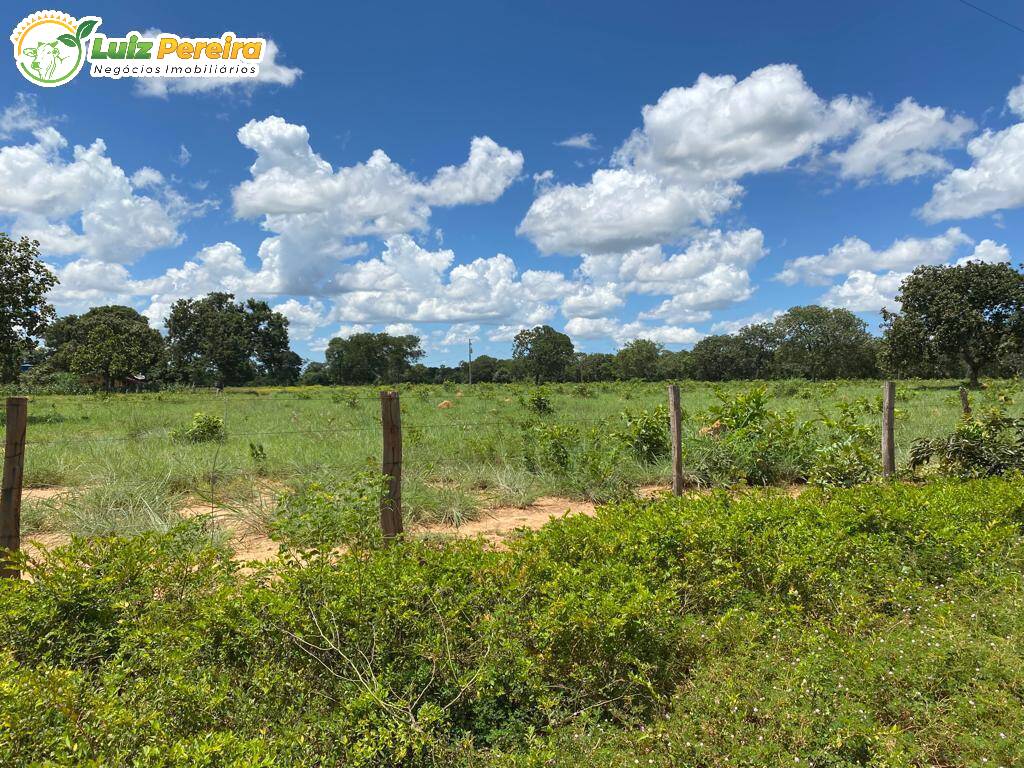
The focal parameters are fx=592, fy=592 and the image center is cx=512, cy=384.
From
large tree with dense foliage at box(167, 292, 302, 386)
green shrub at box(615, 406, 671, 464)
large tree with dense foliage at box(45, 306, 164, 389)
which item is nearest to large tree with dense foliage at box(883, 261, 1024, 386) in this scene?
green shrub at box(615, 406, 671, 464)

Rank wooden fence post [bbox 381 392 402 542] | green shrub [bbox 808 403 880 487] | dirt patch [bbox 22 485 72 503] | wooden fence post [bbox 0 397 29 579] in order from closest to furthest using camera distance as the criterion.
Result: wooden fence post [bbox 0 397 29 579]
wooden fence post [bbox 381 392 402 542]
dirt patch [bbox 22 485 72 503]
green shrub [bbox 808 403 880 487]

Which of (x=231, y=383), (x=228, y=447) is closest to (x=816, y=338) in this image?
(x=231, y=383)

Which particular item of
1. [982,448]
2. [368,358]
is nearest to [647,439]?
[982,448]

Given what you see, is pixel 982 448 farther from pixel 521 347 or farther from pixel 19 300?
pixel 521 347

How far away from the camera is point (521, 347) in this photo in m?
97.6

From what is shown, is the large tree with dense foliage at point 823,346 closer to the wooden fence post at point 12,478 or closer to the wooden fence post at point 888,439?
the wooden fence post at point 888,439

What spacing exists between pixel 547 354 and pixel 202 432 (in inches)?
3235

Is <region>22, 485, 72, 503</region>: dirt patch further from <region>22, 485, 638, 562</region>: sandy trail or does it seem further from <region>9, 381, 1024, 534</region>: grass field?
<region>9, 381, 1024, 534</region>: grass field

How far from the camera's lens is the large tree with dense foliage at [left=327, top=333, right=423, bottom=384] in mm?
87625

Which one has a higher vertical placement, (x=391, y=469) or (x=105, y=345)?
(x=105, y=345)

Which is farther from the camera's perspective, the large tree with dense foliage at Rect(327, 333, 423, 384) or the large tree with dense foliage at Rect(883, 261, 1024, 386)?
the large tree with dense foliage at Rect(327, 333, 423, 384)

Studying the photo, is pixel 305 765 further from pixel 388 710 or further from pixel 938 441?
pixel 938 441

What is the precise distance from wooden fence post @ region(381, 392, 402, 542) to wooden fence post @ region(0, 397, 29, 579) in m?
2.69

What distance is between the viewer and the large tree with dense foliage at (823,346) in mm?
70312
